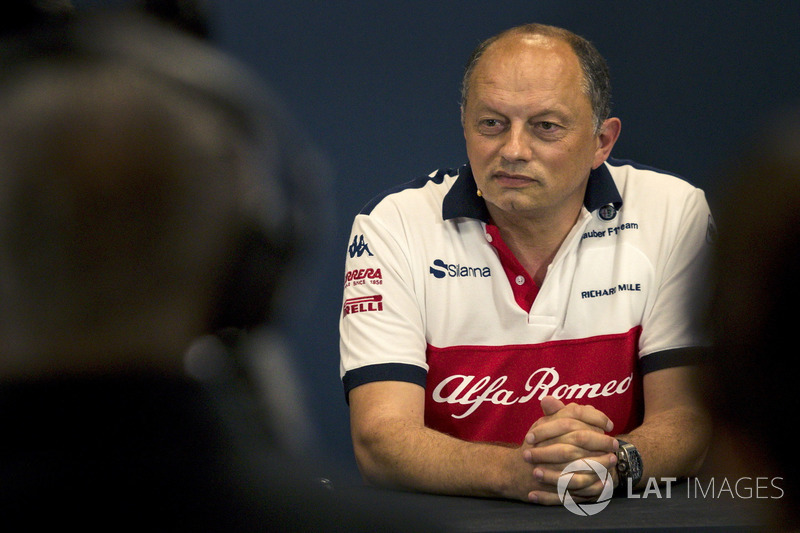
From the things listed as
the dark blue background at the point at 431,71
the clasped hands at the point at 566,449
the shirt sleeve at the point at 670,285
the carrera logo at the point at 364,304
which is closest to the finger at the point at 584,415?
the clasped hands at the point at 566,449

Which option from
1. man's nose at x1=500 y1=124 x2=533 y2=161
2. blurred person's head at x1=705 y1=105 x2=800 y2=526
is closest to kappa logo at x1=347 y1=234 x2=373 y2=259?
man's nose at x1=500 y1=124 x2=533 y2=161

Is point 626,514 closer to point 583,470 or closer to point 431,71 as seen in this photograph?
point 583,470

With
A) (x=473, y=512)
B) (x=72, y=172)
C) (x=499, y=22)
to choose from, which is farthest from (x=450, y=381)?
(x=72, y=172)

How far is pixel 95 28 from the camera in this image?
0.95ft

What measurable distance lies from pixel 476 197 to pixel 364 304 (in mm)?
380

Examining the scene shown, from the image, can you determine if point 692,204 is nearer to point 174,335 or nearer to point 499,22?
point 499,22

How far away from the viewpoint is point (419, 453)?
165 cm

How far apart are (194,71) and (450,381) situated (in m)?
1.72

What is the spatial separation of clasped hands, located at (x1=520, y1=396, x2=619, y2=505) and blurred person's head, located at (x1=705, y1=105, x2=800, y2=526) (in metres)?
1.07

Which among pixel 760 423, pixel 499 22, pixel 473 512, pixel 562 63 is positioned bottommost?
pixel 473 512

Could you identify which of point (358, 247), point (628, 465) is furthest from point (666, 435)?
point (358, 247)

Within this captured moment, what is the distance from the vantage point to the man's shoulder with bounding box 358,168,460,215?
6.86 feet

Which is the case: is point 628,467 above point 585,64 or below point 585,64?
below

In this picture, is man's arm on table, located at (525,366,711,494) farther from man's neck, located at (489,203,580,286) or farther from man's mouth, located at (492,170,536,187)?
man's mouth, located at (492,170,536,187)
